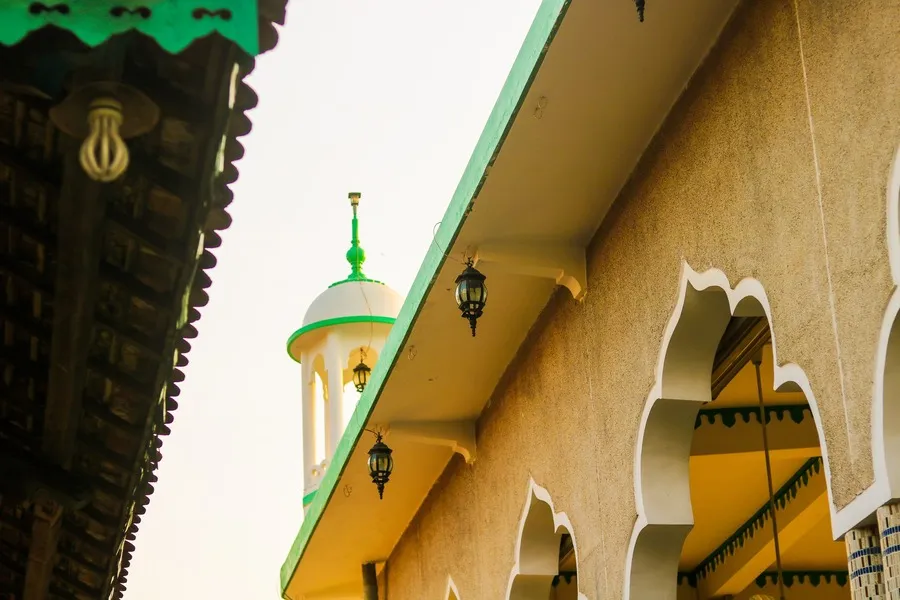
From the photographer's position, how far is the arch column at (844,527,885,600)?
602cm

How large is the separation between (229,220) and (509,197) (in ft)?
A: 13.9

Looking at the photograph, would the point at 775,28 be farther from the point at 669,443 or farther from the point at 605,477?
the point at 605,477

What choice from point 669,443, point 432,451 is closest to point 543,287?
point 669,443

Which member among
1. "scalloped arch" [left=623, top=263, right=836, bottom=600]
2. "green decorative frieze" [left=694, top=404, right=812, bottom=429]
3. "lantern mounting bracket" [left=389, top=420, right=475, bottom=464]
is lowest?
"scalloped arch" [left=623, top=263, right=836, bottom=600]

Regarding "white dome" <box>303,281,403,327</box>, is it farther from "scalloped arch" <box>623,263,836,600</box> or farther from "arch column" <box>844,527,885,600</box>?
"arch column" <box>844,527,885,600</box>

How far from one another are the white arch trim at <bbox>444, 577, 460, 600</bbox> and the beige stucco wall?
1.47 meters

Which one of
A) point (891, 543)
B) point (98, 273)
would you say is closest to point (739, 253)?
point (891, 543)

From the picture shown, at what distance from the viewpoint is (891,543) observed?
18.9 feet

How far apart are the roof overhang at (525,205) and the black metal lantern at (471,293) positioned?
30 cm

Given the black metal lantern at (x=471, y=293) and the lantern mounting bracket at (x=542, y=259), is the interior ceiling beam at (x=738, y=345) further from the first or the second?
the black metal lantern at (x=471, y=293)

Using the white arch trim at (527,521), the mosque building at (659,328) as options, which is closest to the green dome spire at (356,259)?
the mosque building at (659,328)

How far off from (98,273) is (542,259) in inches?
199

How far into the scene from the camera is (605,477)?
9391mm

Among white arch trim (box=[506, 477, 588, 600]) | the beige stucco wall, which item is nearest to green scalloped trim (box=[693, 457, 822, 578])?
white arch trim (box=[506, 477, 588, 600])
